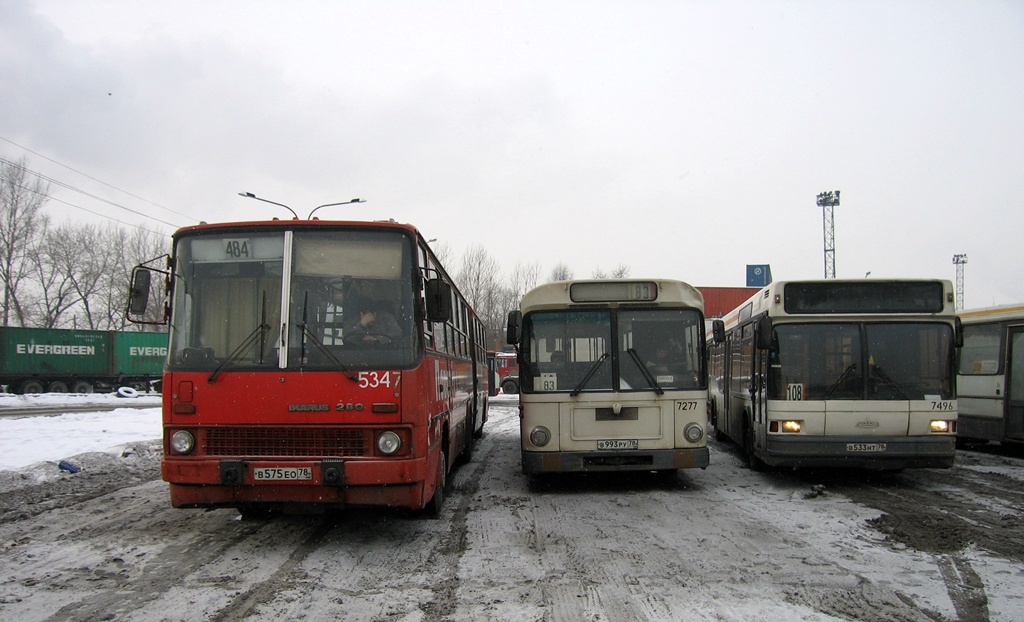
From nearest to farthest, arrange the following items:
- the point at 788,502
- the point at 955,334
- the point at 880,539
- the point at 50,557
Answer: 1. the point at 50,557
2. the point at 880,539
3. the point at 788,502
4. the point at 955,334

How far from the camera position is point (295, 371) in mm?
6148

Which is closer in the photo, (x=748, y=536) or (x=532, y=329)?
(x=748, y=536)

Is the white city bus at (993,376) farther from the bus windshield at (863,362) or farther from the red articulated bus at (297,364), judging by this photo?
the red articulated bus at (297,364)

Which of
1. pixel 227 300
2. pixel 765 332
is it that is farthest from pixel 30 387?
pixel 765 332

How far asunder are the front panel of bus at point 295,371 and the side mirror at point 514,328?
9.89ft

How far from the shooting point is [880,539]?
6.62 m

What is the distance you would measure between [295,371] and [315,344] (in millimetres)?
285

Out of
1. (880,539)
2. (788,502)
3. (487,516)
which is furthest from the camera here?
(788,502)

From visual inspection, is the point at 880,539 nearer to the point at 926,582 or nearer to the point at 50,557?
the point at 926,582

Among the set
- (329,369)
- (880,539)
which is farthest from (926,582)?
(329,369)

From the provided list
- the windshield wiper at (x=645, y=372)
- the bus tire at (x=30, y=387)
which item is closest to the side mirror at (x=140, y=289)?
the windshield wiper at (x=645, y=372)

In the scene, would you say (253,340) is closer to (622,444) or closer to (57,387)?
(622,444)

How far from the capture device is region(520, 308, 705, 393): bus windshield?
31.0ft

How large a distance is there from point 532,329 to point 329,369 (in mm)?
3975
